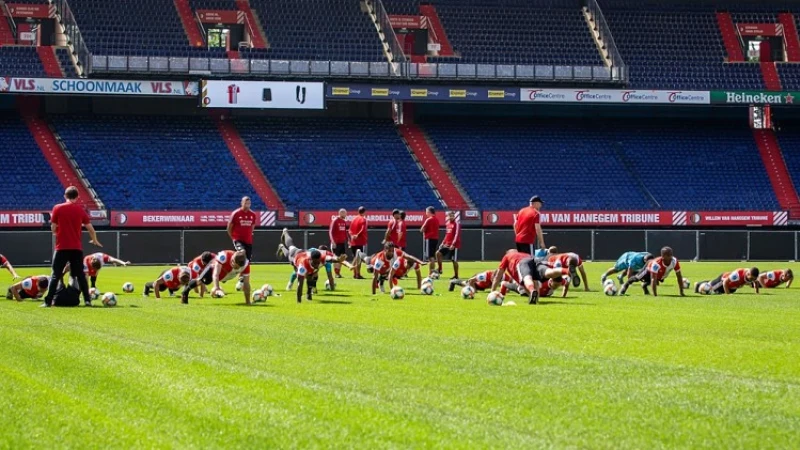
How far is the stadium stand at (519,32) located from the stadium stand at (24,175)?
65.4ft

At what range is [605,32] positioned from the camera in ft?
208

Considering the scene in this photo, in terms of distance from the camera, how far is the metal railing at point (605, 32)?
61.7m

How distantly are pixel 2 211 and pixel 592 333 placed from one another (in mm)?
38191

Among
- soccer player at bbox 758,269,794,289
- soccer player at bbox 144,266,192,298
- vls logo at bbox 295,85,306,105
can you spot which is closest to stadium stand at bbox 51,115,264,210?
vls logo at bbox 295,85,306,105

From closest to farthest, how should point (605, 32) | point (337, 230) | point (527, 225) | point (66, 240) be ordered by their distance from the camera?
point (66, 240) → point (527, 225) → point (337, 230) → point (605, 32)

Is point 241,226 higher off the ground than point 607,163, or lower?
lower

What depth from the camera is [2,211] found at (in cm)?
4928

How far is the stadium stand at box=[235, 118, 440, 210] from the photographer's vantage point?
181 feet

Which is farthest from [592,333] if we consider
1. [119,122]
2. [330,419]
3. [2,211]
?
[119,122]

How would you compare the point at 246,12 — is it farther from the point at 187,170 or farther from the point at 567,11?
the point at 567,11

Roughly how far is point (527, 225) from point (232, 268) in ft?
19.6

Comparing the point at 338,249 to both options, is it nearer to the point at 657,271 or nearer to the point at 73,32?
the point at 657,271

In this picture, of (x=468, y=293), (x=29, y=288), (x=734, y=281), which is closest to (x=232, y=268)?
(x=29, y=288)

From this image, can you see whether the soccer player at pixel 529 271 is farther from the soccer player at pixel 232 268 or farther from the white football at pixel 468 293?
the soccer player at pixel 232 268
